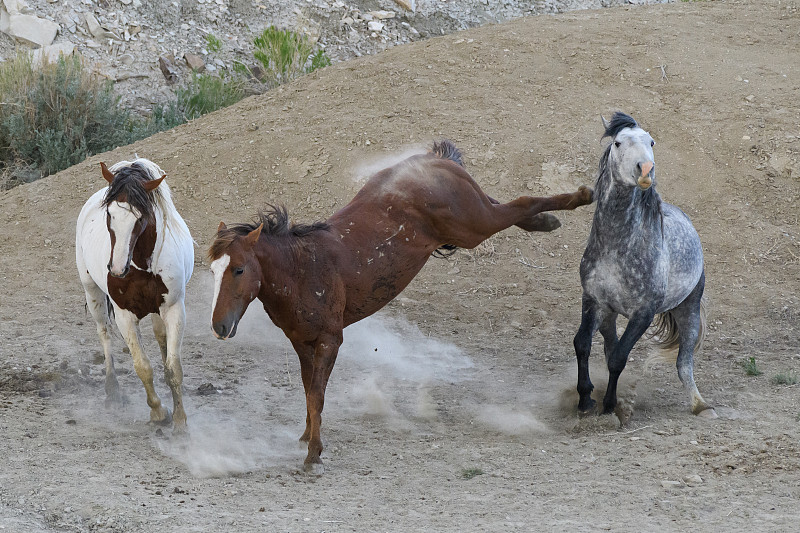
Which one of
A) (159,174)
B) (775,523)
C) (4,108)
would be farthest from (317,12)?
(775,523)

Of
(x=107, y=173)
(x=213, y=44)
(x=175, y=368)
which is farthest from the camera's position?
(x=213, y=44)

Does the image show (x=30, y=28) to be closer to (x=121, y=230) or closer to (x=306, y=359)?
(x=121, y=230)

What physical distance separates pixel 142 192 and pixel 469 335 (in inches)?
147

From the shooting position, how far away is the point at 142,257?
533 cm

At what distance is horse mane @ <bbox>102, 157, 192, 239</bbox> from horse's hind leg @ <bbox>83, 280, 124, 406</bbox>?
113 centimetres

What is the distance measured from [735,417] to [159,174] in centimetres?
430

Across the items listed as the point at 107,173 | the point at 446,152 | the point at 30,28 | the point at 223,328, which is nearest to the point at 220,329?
the point at 223,328

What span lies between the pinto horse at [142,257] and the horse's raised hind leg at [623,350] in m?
2.97

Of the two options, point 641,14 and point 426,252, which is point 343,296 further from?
point 641,14

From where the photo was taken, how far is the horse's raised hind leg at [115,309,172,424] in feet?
18.6

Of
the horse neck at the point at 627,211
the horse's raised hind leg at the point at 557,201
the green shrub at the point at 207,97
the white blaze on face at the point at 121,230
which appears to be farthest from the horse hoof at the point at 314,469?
the green shrub at the point at 207,97

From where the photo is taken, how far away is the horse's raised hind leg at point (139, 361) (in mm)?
5668

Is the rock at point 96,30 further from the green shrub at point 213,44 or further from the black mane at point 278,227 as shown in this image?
the black mane at point 278,227

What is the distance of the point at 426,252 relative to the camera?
215 inches
